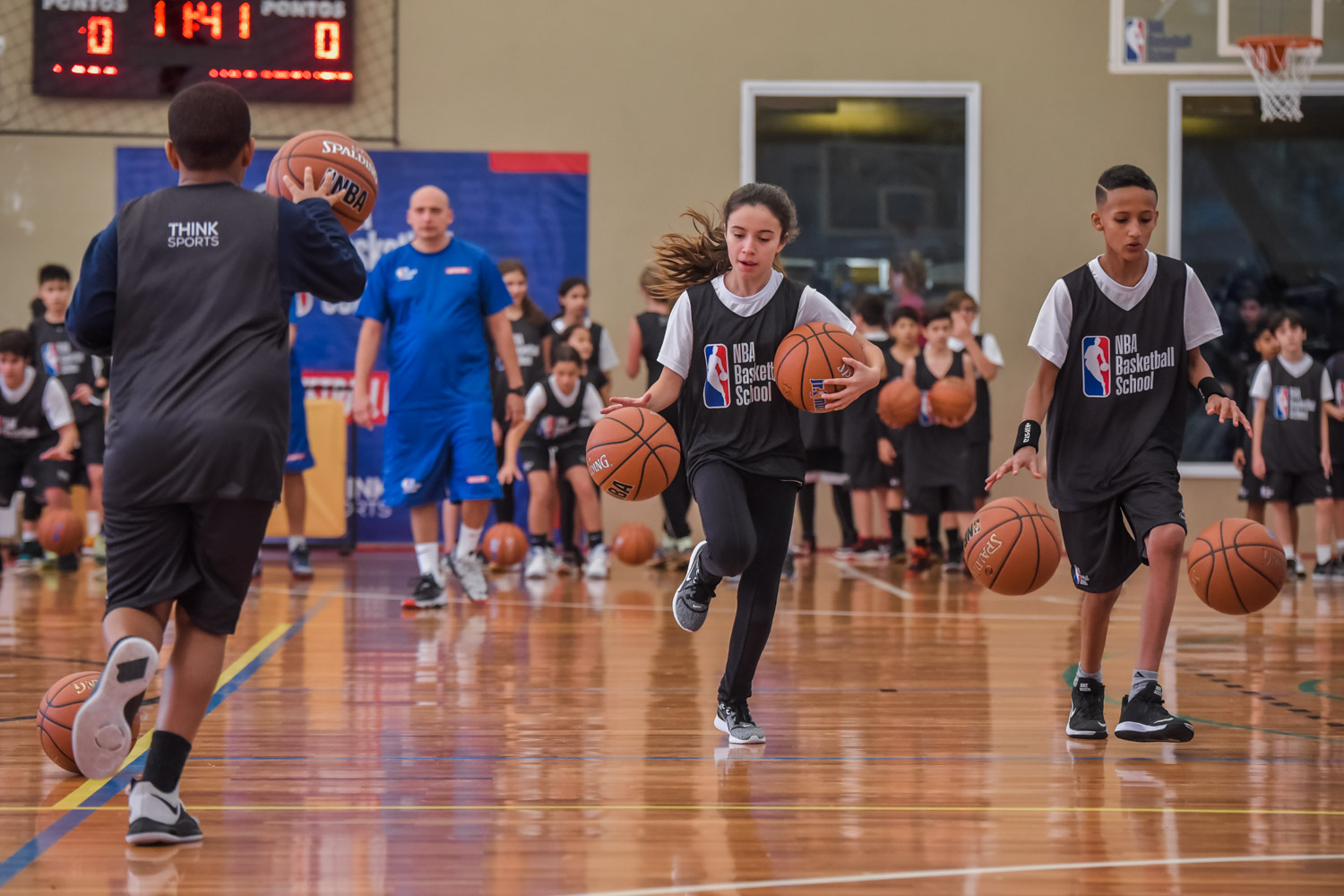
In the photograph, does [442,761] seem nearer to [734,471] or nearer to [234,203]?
[734,471]

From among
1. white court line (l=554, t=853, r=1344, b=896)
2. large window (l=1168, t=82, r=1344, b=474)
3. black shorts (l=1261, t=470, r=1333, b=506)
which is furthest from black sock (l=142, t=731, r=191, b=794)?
large window (l=1168, t=82, r=1344, b=474)

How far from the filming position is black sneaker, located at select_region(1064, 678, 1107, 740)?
3.97 meters

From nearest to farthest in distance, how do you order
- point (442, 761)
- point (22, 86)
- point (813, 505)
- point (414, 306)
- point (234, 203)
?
1. point (234, 203)
2. point (442, 761)
3. point (414, 306)
4. point (813, 505)
5. point (22, 86)

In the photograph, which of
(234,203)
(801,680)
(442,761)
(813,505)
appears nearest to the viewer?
(234,203)

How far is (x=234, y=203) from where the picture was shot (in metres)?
2.84

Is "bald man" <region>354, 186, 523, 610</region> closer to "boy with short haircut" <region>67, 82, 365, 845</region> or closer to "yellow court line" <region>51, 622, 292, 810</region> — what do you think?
"yellow court line" <region>51, 622, 292, 810</region>

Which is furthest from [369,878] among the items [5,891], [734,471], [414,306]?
[414,306]

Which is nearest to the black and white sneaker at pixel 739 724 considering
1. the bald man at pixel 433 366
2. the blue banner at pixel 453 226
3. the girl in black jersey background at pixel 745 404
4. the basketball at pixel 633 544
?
the girl in black jersey background at pixel 745 404

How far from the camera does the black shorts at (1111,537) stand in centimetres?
388

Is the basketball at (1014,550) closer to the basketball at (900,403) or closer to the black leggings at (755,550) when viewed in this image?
the black leggings at (755,550)

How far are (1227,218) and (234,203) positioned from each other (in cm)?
979

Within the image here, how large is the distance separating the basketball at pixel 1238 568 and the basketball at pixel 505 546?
4.95m

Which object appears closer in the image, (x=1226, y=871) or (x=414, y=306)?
(x=1226, y=871)

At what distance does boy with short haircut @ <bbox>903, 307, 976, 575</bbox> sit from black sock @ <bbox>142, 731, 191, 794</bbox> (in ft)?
21.3
